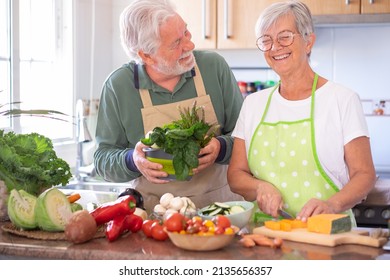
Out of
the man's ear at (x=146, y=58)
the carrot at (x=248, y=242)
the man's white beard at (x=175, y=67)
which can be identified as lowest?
the carrot at (x=248, y=242)

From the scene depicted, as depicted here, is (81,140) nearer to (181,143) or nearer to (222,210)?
(181,143)

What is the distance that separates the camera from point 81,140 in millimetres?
3543

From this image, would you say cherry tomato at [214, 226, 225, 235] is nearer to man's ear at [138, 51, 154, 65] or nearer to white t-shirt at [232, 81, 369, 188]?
white t-shirt at [232, 81, 369, 188]

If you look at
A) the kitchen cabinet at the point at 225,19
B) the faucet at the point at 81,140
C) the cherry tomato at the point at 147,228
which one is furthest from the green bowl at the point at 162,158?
the kitchen cabinet at the point at 225,19

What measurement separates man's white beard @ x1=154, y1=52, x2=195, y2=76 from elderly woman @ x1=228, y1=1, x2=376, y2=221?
1.20ft

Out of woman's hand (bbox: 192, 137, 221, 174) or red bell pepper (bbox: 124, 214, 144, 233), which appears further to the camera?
woman's hand (bbox: 192, 137, 221, 174)

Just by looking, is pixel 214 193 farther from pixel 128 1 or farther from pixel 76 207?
pixel 128 1

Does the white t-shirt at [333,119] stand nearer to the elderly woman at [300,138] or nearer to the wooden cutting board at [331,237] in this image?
the elderly woman at [300,138]

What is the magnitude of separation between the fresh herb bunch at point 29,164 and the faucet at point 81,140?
4.96 ft

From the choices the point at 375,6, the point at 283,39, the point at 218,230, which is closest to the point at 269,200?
the point at 218,230

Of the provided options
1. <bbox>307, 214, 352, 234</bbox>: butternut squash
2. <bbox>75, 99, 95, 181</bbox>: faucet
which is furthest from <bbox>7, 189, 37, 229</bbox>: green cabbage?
<bbox>75, 99, 95, 181</bbox>: faucet

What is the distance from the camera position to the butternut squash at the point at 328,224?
1.60 m

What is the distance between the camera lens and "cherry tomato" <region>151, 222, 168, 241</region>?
5.33ft
